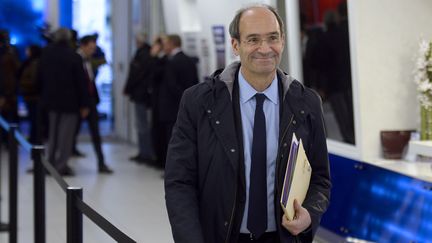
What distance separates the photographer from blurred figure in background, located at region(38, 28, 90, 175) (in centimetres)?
1003

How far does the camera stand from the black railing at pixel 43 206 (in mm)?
3457

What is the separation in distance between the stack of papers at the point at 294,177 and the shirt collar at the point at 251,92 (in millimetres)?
188

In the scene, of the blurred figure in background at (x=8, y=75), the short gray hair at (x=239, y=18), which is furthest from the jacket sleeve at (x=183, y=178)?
the blurred figure in background at (x=8, y=75)

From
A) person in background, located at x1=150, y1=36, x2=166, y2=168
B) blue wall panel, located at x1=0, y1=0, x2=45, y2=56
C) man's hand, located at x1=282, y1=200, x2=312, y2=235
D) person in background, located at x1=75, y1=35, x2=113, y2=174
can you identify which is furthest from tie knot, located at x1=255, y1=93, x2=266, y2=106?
blue wall panel, located at x1=0, y1=0, x2=45, y2=56

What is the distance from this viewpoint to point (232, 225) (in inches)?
115

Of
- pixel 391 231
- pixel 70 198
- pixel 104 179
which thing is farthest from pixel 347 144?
pixel 104 179

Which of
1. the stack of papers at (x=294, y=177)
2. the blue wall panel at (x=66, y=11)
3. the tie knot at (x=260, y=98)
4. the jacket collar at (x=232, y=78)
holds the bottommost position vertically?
the stack of papers at (x=294, y=177)

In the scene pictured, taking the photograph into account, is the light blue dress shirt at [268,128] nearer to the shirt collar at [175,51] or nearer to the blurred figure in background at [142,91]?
the shirt collar at [175,51]

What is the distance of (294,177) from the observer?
2.86 m

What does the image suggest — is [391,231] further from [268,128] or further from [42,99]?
[42,99]

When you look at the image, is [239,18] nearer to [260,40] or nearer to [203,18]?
[260,40]

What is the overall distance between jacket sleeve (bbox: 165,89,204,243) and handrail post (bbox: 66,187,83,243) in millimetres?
987

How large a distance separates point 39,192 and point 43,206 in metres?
0.10

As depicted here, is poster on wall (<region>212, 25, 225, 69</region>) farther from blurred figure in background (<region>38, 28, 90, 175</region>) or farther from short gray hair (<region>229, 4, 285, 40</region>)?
short gray hair (<region>229, 4, 285, 40</region>)
